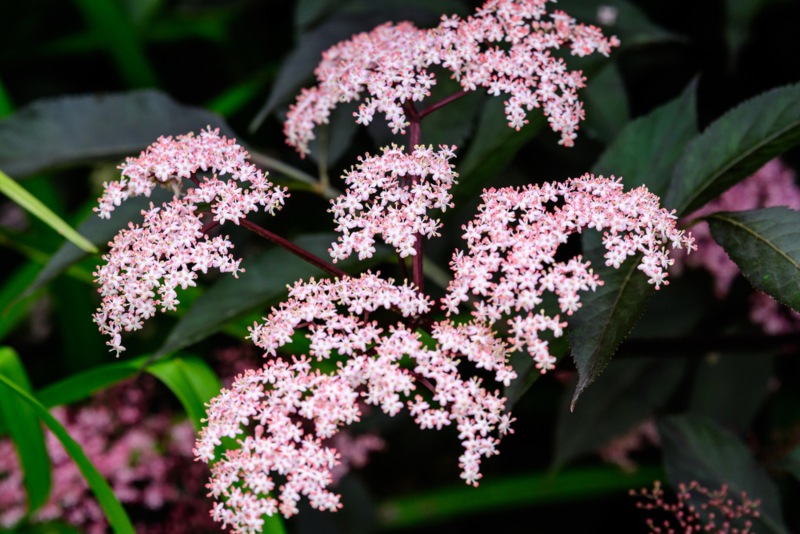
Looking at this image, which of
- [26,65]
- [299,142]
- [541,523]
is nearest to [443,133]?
[299,142]

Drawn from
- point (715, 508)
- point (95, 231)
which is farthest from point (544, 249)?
point (95, 231)

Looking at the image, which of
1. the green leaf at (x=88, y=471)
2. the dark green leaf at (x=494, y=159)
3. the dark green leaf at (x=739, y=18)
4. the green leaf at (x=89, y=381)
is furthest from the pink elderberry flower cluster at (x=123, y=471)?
the dark green leaf at (x=739, y=18)

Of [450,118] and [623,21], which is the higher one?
[623,21]

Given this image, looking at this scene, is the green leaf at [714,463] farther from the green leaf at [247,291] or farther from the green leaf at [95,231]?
the green leaf at [95,231]

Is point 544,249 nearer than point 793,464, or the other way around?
point 544,249

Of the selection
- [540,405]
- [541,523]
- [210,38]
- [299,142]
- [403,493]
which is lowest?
[541,523]

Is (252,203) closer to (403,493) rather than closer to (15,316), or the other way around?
(15,316)

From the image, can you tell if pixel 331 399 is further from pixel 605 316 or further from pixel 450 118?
pixel 450 118
